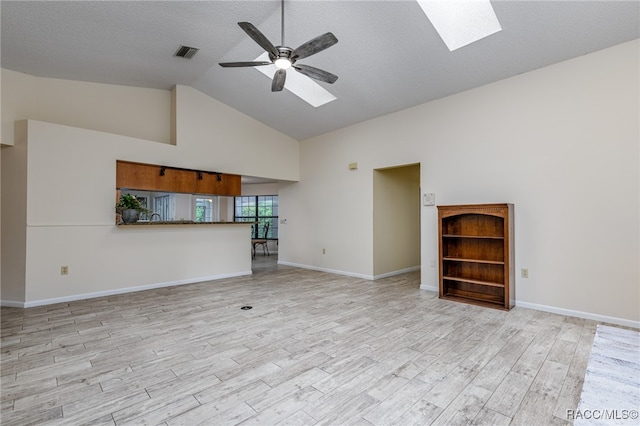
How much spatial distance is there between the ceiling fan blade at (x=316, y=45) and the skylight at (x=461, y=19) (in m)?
1.14

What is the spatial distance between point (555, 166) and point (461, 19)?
2034 mm

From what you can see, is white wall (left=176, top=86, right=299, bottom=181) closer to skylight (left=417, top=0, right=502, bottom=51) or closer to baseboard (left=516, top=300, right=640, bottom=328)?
skylight (left=417, top=0, right=502, bottom=51)

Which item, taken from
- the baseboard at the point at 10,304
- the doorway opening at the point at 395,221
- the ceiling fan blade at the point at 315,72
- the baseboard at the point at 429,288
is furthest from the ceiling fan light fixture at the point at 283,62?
the baseboard at the point at 10,304

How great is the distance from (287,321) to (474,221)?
9.63 ft

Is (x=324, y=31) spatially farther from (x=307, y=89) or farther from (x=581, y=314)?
(x=581, y=314)

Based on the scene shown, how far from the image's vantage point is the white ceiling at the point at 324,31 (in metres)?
3.06

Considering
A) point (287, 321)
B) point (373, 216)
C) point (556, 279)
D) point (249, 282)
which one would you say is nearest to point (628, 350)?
point (556, 279)

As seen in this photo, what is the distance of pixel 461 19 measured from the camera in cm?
343

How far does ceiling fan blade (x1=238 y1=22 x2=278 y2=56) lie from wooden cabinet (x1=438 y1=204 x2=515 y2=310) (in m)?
3.00

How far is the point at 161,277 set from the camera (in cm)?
500

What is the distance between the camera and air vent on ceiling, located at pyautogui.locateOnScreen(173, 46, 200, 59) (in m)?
4.14

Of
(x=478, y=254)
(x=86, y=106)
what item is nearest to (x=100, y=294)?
(x=86, y=106)

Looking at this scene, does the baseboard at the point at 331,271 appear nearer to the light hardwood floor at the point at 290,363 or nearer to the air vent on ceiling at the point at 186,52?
the light hardwood floor at the point at 290,363

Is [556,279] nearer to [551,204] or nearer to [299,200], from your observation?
[551,204]
